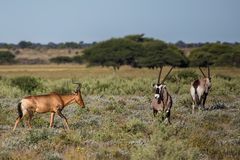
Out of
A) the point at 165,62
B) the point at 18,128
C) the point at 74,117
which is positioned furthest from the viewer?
the point at 165,62

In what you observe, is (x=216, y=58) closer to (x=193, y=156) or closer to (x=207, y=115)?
(x=207, y=115)

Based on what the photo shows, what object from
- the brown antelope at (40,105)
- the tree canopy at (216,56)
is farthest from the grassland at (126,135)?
the tree canopy at (216,56)

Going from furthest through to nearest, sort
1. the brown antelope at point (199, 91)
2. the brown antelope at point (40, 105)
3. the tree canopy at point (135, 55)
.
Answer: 1. the tree canopy at point (135, 55)
2. the brown antelope at point (199, 91)
3. the brown antelope at point (40, 105)

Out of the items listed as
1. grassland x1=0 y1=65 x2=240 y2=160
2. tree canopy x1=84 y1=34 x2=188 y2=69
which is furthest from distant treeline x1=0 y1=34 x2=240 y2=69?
grassland x1=0 y1=65 x2=240 y2=160

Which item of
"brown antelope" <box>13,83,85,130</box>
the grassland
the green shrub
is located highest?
"brown antelope" <box>13,83,85,130</box>

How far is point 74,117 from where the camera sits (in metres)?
19.1

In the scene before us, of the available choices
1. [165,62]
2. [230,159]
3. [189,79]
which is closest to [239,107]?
[230,159]

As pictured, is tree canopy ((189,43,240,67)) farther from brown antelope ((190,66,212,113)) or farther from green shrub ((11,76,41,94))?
brown antelope ((190,66,212,113))

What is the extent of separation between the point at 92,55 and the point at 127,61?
5532 mm

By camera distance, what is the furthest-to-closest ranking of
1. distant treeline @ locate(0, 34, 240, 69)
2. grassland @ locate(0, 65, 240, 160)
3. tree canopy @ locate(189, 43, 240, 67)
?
distant treeline @ locate(0, 34, 240, 69), tree canopy @ locate(189, 43, 240, 67), grassland @ locate(0, 65, 240, 160)

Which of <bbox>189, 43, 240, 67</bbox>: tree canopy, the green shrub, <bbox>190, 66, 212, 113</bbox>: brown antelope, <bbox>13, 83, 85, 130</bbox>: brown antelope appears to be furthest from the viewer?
<bbox>189, 43, 240, 67</bbox>: tree canopy

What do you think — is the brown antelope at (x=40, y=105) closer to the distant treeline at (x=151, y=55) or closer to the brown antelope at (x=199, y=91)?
the brown antelope at (x=199, y=91)

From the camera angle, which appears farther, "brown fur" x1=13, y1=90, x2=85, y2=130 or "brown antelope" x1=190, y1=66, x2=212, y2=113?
"brown antelope" x1=190, y1=66, x2=212, y2=113

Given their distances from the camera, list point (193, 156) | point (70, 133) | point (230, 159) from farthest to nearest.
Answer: point (70, 133) → point (230, 159) → point (193, 156)
